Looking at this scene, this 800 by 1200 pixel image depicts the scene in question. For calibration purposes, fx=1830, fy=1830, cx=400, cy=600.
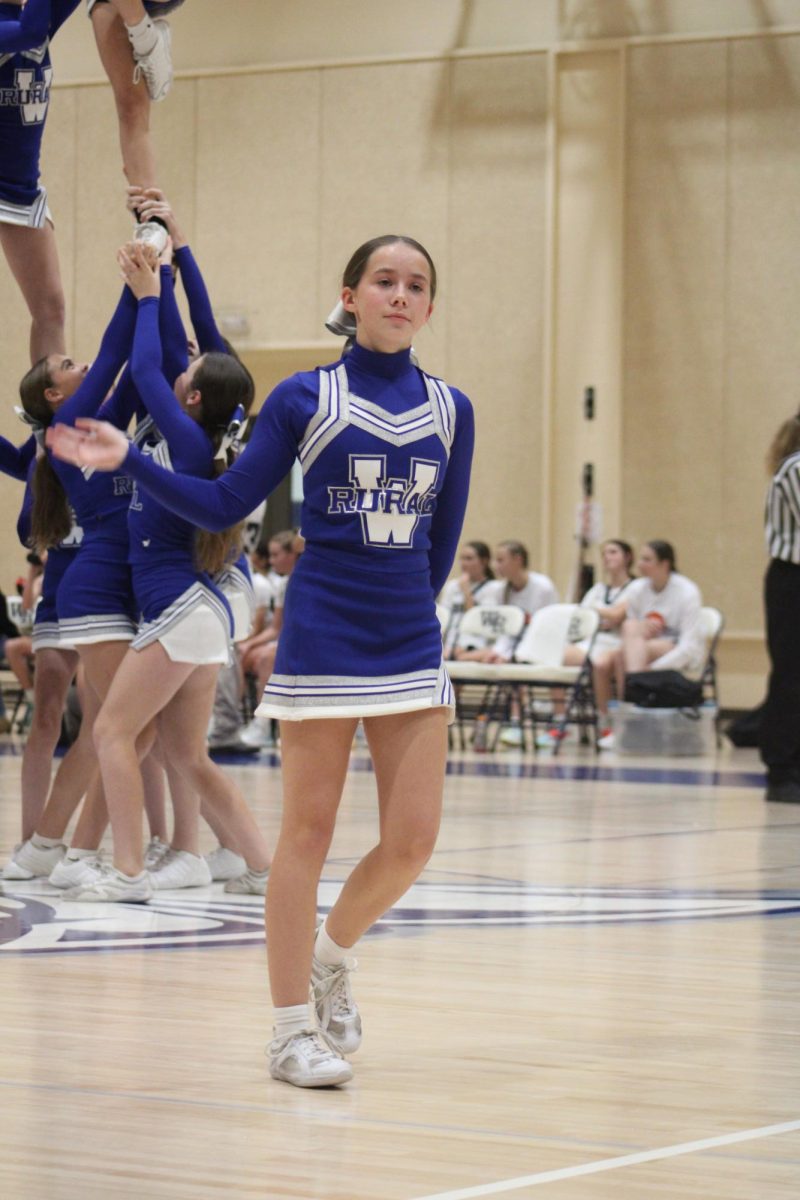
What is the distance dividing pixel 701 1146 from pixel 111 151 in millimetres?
16348

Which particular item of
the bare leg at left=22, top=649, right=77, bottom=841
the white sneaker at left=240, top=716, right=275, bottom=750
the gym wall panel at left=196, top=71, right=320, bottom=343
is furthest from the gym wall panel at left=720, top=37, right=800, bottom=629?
the bare leg at left=22, top=649, right=77, bottom=841

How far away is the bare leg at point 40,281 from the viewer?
19.2ft

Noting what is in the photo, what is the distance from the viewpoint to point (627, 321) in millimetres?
16125

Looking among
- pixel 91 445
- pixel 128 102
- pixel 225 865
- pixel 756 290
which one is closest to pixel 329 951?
pixel 91 445

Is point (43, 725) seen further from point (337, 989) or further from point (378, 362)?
point (378, 362)

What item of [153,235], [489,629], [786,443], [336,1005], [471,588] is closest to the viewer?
[336,1005]

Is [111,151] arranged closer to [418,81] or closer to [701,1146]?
[418,81]

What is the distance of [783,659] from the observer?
8508 millimetres

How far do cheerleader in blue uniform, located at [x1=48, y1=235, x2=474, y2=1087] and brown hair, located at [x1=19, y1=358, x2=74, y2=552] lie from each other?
251 centimetres

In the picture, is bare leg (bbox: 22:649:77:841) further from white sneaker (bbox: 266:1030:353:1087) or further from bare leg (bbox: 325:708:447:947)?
white sneaker (bbox: 266:1030:353:1087)

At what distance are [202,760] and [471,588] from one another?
8.95 m

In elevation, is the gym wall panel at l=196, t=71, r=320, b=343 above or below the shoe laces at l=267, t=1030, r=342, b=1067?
above

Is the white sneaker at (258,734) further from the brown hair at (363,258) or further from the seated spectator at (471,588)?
the brown hair at (363,258)

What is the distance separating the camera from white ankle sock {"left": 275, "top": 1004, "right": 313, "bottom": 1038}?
315 centimetres
